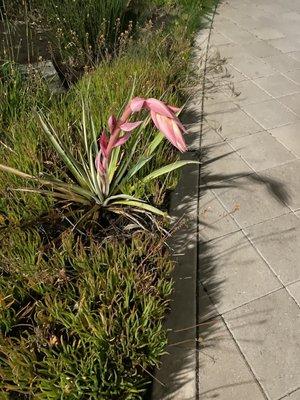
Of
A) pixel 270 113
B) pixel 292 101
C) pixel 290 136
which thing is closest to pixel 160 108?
pixel 290 136

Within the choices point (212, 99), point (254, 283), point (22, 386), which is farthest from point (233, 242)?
point (212, 99)

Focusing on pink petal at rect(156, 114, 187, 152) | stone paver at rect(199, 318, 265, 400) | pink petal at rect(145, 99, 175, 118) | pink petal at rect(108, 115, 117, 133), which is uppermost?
pink petal at rect(145, 99, 175, 118)

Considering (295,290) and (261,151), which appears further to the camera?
(261,151)

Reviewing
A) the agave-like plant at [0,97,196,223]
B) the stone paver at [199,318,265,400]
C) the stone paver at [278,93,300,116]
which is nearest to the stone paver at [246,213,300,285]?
the stone paver at [199,318,265,400]

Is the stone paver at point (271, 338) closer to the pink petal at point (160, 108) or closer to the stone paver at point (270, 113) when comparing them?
the pink petal at point (160, 108)

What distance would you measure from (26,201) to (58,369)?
105cm

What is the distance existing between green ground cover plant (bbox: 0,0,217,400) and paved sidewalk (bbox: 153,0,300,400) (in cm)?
19

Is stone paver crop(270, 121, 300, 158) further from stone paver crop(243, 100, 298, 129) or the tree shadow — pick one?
the tree shadow

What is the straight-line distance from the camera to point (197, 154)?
3.18m

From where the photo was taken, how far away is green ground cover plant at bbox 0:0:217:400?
154cm

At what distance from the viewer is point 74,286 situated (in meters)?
1.93

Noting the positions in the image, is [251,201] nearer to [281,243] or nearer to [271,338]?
[281,243]

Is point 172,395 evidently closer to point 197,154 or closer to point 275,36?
point 197,154

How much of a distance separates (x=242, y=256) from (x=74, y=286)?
3.57ft
